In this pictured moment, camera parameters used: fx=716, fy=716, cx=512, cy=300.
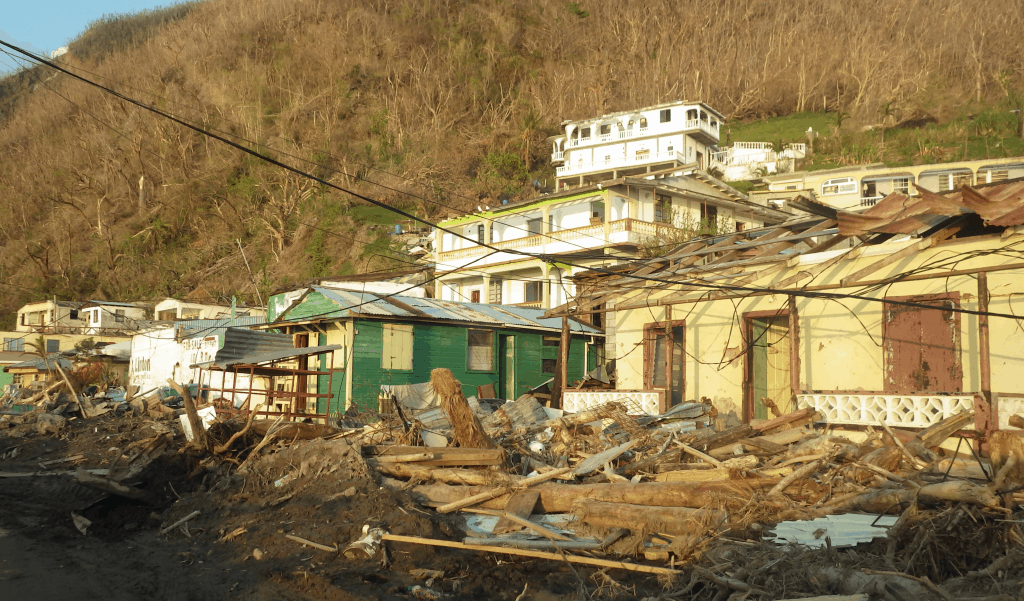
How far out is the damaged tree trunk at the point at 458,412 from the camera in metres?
11.0

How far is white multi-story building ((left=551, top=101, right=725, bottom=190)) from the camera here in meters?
57.8

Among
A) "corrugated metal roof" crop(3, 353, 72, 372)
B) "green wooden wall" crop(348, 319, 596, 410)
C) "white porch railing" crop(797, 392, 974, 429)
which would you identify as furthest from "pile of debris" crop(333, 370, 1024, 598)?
"corrugated metal roof" crop(3, 353, 72, 372)

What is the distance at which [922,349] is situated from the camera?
12508 mm

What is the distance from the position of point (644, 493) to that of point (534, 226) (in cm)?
2870

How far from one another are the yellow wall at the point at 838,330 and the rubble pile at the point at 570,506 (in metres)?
1.41

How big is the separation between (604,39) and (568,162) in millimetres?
25778

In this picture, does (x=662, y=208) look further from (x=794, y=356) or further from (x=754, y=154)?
(x=754, y=154)

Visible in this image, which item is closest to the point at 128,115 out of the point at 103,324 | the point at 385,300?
the point at 103,324

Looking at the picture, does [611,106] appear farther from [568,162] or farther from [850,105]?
[850,105]

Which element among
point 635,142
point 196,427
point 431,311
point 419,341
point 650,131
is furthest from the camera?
point 635,142

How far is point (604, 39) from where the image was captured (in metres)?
79.1

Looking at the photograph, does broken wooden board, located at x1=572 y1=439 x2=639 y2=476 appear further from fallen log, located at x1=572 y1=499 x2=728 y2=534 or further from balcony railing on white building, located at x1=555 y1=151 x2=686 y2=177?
balcony railing on white building, located at x1=555 y1=151 x2=686 y2=177

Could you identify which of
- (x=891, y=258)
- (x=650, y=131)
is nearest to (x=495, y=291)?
(x=891, y=258)

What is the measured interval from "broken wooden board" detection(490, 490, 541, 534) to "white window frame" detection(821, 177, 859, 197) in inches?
1669
